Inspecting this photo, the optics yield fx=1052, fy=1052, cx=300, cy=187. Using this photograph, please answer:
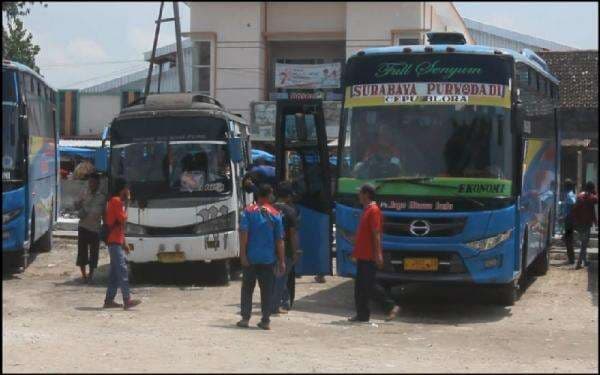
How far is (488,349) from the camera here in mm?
10797

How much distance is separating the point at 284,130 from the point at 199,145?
2592 millimetres

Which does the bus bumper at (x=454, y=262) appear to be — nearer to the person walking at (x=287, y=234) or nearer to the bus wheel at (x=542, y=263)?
the person walking at (x=287, y=234)

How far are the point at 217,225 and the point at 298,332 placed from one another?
4566 millimetres

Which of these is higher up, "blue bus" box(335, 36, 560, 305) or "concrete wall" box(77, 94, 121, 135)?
"concrete wall" box(77, 94, 121, 135)

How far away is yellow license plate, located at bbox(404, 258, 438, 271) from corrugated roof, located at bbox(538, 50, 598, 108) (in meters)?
22.6

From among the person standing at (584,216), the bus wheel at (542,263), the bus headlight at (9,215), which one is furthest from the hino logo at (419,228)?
the person standing at (584,216)

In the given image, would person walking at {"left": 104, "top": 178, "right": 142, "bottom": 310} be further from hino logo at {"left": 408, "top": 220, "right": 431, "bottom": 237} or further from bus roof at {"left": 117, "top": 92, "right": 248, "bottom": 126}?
hino logo at {"left": 408, "top": 220, "right": 431, "bottom": 237}

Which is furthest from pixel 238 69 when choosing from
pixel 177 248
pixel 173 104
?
pixel 177 248

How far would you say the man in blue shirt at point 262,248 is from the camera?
37.2 ft

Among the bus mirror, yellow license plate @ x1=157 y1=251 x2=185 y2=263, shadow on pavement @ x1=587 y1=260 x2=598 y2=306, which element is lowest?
shadow on pavement @ x1=587 y1=260 x2=598 y2=306

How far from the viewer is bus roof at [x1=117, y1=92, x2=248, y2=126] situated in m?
16.3

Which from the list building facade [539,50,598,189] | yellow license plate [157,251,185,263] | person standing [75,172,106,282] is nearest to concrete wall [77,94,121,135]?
building facade [539,50,598,189]

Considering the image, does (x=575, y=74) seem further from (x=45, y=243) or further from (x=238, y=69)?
(x=45, y=243)

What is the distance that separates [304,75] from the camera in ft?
117
